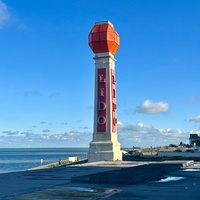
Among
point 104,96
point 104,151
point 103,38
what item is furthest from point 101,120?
point 103,38

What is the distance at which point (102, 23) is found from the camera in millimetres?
49906

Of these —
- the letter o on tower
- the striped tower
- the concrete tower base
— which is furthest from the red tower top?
the concrete tower base

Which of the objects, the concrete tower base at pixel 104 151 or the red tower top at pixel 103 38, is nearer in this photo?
the concrete tower base at pixel 104 151

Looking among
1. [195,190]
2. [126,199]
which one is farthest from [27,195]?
[195,190]

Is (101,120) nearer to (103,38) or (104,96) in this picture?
(104,96)

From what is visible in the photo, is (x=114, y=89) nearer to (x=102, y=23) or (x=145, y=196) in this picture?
(x=102, y=23)

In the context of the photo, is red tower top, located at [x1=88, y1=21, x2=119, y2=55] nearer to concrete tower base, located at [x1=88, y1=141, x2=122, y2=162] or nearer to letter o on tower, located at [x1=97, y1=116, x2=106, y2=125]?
letter o on tower, located at [x1=97, y1=116, x2=106, y2=125]

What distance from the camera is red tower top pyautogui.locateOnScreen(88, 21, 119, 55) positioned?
4825cm

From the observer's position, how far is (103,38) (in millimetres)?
48188

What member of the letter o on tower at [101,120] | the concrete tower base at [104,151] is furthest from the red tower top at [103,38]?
the concrete tower base at [104,151]

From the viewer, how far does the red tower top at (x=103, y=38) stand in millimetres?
48250

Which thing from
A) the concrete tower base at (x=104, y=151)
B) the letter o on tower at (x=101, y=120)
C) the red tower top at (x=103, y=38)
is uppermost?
the red tower top at (x=103, y=38)

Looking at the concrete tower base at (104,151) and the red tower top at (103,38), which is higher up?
the red tower top at (103,38)

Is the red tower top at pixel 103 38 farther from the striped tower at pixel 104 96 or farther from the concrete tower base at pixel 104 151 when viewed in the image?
the concrete tower base at pixel 104 151
